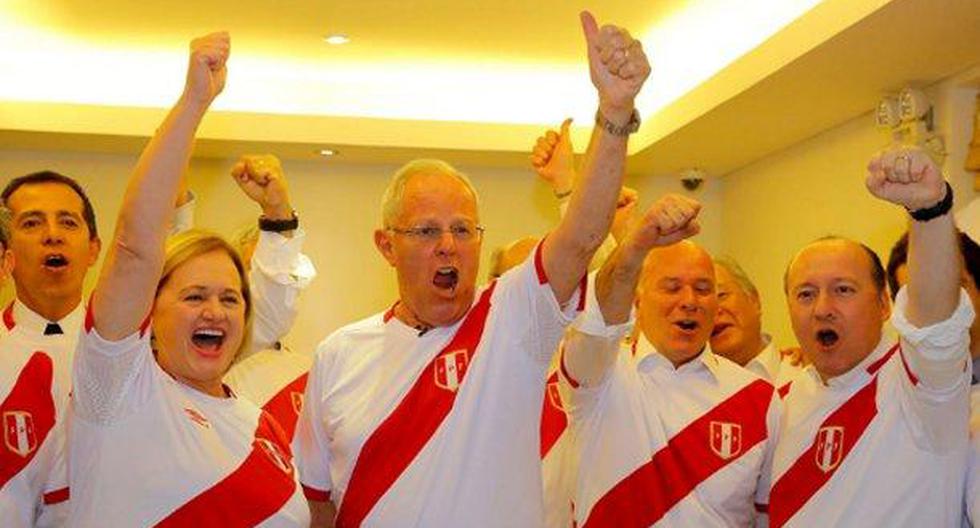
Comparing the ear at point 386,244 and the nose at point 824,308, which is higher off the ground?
the ear at point 386,244

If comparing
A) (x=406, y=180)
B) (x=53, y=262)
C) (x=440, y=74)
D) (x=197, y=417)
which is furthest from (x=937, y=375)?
(x=440, y=74)

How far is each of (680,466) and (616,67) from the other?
1.18 metres

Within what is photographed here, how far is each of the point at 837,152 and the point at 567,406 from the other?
11.0 feet

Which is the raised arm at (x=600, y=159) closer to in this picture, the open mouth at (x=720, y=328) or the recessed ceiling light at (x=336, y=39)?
the open mouth at (x=720, y=328)

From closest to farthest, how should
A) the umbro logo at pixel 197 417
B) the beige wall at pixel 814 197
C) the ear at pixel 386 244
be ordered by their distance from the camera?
the umbro logo at pixel 197 417 → the ear at pixel 386 244 → the beige wall at pixel 814 197

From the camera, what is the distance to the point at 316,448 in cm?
255

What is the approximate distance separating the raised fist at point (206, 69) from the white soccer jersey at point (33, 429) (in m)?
1.13

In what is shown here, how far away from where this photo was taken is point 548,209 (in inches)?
292

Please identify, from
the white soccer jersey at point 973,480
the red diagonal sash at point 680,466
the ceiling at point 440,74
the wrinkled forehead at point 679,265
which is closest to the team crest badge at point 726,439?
the red diagonal sash at point 680,466

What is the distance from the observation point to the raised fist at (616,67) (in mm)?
2035

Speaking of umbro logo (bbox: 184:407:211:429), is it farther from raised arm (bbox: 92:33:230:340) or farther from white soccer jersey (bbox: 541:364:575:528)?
white soccer jersey (bbox: 541:364:575:528)

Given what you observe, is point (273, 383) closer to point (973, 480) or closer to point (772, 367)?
point (772, 367)

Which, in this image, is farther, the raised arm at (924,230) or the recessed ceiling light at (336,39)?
the recessed ceiling light at (336,39)

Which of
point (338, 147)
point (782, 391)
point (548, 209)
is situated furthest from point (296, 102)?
point (782, 391)
